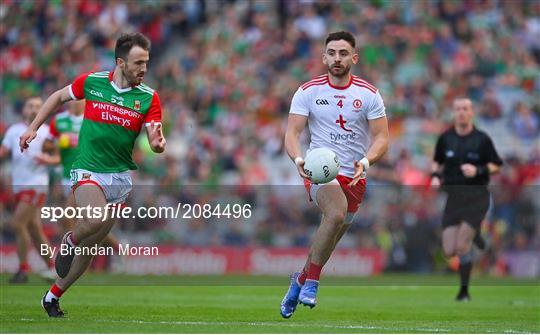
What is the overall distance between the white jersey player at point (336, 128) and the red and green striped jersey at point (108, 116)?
4.86 feet

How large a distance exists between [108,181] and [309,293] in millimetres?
2294

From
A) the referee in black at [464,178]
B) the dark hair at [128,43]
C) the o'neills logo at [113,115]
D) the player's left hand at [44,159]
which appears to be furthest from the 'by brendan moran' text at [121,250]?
the referee in black at [464,178]

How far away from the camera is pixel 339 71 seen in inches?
481

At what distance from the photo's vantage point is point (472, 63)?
2981cm

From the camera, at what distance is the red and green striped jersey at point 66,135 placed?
710 inches

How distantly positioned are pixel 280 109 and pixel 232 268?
5.95m

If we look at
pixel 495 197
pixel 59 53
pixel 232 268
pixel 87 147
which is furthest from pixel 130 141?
pixel 59 53

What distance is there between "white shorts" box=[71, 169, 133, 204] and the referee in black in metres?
6.50

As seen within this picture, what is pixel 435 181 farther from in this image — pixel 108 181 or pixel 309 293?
pixel 108 181

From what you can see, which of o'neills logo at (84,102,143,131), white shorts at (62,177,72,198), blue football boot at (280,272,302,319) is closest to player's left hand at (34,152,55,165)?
white shorts at (62,177,72,198)

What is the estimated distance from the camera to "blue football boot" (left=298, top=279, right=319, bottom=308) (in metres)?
11.8

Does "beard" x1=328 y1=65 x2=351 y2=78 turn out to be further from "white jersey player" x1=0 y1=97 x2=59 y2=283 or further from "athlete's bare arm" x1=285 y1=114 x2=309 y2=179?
"white jersey player" x1=0 y1=97 x2=59 y2=283

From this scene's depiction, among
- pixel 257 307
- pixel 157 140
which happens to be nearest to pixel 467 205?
pixel 257 307

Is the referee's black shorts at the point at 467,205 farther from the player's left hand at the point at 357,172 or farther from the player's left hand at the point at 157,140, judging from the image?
the player's left hand at the point at 157,140
